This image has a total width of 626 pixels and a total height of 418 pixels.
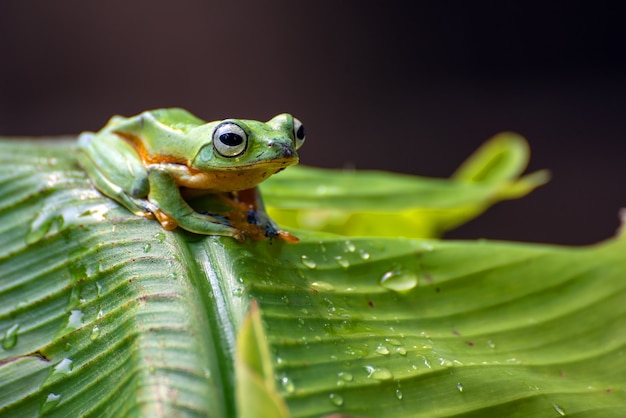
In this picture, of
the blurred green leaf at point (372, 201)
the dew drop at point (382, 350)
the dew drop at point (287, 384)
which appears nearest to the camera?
the dew drop at point (287, 384)

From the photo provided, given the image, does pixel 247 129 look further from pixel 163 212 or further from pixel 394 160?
pixel 394 160

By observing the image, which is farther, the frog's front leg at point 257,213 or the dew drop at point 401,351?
the frog's front leg at point 257,213

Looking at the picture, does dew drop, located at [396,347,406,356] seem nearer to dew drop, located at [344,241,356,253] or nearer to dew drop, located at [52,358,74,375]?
dew drop, located at [344,241,356,253]

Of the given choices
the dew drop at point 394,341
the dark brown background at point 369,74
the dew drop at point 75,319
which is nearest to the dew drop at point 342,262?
the dew drop at point 394,341

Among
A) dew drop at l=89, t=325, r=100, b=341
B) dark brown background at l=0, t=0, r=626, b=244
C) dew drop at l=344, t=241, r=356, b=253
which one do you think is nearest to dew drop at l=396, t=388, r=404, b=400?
dew drop at l=344, t=241, r=356, b=253

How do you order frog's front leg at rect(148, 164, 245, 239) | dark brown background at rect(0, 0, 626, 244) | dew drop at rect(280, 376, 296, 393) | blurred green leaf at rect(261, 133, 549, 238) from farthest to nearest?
dark brown background at rect(0, 0, 626, 244) → blurred green leaf at rect(261, 133, 549, 238) → frog's front leg at rect(148, 164, 245, 239) → dew drop at rect(280, 376, 296, 393)

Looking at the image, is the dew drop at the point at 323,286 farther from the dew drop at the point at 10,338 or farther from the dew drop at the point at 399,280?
the dew drop at the point at 10,338

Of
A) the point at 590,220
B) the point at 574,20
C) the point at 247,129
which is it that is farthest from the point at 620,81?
the point at 247,129
